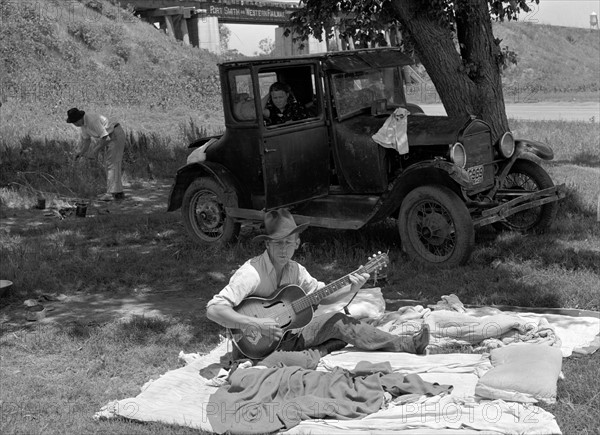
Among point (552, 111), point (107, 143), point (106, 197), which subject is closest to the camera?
point (106, 197)

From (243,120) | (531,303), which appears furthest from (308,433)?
(243,120)

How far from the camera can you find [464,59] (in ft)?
32.8

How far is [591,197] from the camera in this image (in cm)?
1034

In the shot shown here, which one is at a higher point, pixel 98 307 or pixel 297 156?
pixel 297 156

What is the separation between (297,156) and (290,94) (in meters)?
0.64

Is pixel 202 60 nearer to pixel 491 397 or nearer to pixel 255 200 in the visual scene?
pixel 255 200

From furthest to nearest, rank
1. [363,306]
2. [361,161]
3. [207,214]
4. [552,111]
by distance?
[552,111] → [207,214] → [361,161] → [363,306]

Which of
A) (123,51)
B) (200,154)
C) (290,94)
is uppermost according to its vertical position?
(123,51)

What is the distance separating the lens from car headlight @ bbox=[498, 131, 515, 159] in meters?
8.58

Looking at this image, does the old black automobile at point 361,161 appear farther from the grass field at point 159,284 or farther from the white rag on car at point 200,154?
the grass field at point 159,284

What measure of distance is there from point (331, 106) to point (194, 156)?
1.72m

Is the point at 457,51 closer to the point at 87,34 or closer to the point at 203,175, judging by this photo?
the point at 203,175

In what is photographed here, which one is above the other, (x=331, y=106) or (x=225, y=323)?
(x=331, y=106)

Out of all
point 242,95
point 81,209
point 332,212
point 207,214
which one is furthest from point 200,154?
point 81,209
